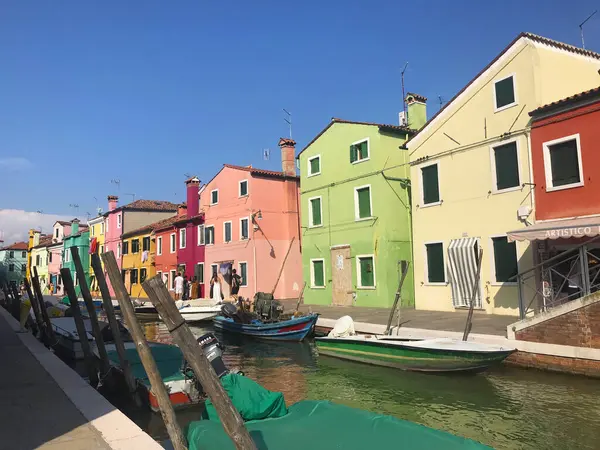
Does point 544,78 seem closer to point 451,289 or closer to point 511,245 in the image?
point 511,245

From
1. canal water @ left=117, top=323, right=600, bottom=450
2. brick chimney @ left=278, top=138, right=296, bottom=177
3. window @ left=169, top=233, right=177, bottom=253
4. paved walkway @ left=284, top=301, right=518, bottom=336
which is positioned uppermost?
brick chimney @ left=278, top=138, right=296, bottom=177

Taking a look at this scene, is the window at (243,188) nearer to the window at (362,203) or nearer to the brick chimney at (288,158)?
the brick chimney at (288,158)

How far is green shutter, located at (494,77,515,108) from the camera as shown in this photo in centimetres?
1509

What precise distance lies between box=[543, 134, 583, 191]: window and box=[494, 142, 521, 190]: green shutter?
107 centimetres

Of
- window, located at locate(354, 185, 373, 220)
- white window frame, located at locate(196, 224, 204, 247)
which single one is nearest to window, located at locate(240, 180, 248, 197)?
white window frame, located at locate(196, 224, 204, 247)

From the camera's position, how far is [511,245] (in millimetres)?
14867

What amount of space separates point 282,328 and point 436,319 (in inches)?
200

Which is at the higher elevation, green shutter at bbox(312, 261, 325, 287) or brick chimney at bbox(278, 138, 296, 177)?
brick chimney at bbox(278, 138, 296, 177)

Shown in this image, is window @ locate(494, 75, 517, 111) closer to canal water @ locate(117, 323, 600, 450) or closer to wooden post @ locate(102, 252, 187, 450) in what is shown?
canal water @ locate(117, 323, 600, 450)

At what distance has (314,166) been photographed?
24.5m

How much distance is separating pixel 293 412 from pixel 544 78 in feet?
44.9

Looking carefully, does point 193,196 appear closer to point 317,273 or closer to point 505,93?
point 317,273

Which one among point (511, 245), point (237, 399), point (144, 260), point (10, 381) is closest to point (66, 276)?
point (10, 381)

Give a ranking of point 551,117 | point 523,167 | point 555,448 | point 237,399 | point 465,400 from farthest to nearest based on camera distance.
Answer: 1. point 523,167
2. point 551,117
3. point 465,400
4. point 555,448
5. point 237,399
